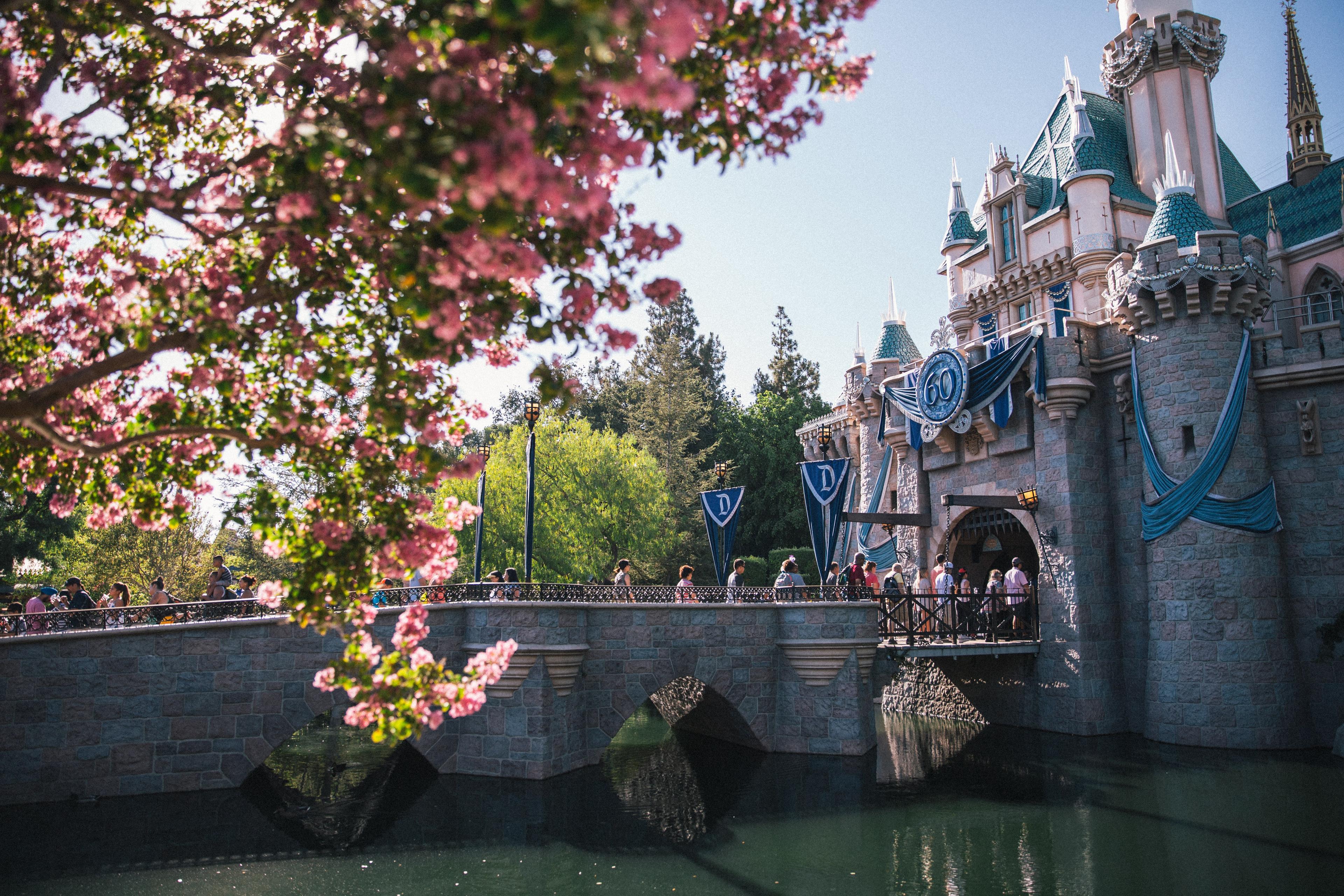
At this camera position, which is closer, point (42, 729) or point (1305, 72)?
point (42, 729)

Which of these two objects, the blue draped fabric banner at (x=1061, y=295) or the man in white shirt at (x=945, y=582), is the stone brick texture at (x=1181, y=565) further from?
the blue draped fabric banner at (x=1061, y=295)

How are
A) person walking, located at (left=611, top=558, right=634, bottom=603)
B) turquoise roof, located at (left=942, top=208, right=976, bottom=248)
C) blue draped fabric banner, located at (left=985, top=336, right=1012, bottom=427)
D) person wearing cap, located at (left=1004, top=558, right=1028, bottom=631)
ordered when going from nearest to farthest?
person walking, located at (left=611, top=558, right=634, bottom=603)
person wearing cap, located at (left=1004, top=558, right=1028, bottom=631)
blue draped fabric banner, located at (left=985, top=336, right=1012, bottom=427)
turquoise roof, located at (left=942, top=208, right=976, bottom=248)

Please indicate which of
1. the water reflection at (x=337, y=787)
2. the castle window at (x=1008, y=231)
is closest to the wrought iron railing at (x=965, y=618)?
the water reflection at (x=337, y=787)

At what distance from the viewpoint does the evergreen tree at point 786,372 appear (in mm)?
51031

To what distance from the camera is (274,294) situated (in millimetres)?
4785

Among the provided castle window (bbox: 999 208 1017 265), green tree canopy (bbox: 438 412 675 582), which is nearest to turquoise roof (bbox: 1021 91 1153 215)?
castle window (bbox: 999 208 1017 265)

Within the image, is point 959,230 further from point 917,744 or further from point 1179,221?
point 917,744

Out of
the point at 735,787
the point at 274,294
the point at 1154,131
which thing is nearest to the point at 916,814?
the point at 735,787

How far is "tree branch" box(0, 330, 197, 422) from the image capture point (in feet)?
14.0

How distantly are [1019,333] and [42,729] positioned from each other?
18.2 meters

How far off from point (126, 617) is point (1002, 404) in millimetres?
16223

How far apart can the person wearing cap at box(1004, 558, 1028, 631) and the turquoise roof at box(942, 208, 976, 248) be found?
11.2 meters

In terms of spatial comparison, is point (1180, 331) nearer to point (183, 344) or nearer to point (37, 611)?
point (183, 344)

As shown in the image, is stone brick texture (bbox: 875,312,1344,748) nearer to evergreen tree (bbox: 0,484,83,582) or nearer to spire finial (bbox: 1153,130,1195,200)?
spire finial (bbox: 1153,130,1195,200)
